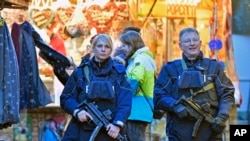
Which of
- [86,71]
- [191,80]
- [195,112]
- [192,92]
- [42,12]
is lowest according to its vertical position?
[195,112]

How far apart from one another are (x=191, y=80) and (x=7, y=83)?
6.59 feet

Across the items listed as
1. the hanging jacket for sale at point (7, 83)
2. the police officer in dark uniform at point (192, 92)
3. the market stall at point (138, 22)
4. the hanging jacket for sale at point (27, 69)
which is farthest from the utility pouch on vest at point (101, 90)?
the market stall at point (138, 22)

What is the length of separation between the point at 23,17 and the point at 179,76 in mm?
5819

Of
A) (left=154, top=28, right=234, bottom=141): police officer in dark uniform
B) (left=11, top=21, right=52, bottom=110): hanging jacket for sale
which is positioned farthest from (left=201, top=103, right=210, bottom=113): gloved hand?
(left=11, top=21, right=52, bottom=110): hanging jacket for sale

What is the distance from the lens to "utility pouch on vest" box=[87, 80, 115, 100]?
6965 millimetres

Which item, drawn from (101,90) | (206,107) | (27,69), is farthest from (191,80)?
(27,69)

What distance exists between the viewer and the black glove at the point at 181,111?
22.8ft

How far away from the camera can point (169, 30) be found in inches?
483

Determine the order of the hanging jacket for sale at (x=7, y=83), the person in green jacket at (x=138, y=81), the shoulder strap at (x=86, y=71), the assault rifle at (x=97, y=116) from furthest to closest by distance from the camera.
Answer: the person in green jacket at (x=138, y=81), the hanging jacket for sale at (x=7, y=83), the shoulder strap at (x=86, y=71), the assault rifle at (x=97, y=116)

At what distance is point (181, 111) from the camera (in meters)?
6.95

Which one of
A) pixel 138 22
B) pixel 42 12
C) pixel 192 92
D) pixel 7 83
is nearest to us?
pixel 192 92

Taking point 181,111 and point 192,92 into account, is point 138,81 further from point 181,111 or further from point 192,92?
point 181,111

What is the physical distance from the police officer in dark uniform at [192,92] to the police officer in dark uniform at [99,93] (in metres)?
0.41

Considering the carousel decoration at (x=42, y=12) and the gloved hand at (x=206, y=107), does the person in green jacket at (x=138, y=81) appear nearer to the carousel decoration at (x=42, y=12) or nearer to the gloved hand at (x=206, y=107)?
the gloved hand at (x=206, y=107)
